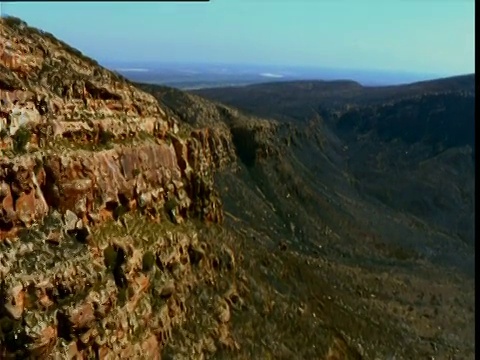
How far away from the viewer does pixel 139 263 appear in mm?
34469

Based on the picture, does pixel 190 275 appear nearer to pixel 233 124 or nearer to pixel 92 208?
pixel 92 208

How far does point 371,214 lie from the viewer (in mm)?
103312

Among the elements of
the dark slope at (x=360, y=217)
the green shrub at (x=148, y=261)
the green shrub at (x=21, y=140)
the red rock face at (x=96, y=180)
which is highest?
the green shrub at (x=21, y=140)

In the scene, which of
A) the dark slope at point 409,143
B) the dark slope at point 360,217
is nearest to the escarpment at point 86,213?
the dark slope at point 360,217

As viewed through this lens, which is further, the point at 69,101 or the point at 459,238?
the point at 459,238

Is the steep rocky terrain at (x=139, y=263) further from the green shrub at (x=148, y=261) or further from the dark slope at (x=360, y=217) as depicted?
the dark slope at (x=360, y=217)

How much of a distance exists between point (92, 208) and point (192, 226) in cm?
1098

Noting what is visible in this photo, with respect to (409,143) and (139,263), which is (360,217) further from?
(409,143)

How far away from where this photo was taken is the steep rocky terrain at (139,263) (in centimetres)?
2850

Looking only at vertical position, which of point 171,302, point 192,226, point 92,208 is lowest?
point 171,302

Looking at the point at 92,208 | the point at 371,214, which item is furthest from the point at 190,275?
the point at 371,214

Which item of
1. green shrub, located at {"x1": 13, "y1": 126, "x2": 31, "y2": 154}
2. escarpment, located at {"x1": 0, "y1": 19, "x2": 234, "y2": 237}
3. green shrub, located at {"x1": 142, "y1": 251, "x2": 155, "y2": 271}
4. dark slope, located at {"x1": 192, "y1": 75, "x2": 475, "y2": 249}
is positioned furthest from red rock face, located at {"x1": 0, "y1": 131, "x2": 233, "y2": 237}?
dark slope, located at {"x1": 192, "y1": 75, "x2": 475, "y2": 249}

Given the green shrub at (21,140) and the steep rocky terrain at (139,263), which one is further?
the green shrub at (21,140)

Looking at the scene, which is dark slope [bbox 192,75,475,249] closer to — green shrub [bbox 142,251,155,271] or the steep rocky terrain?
the steep rocky terrain
